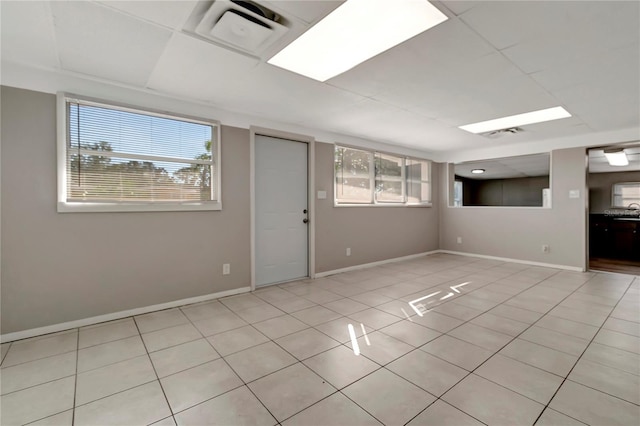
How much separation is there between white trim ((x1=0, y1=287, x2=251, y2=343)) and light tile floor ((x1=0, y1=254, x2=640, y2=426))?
0.08 meters

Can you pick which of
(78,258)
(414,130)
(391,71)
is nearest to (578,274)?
(414,130)

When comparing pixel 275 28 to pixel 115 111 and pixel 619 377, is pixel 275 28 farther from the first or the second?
pixel 619 377

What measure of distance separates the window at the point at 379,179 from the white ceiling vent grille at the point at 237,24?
2.90 meters

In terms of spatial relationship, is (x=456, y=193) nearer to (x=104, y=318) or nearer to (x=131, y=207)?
(x=131, y=207)

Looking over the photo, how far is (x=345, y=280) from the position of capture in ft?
14.5

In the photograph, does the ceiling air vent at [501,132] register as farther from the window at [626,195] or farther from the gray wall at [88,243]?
the window at [626,195]

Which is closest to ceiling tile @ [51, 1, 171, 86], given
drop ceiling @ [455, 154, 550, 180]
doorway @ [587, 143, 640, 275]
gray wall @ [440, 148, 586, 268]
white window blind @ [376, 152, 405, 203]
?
white window blind @ [376, 152, 405, 203]

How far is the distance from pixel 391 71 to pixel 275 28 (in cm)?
113

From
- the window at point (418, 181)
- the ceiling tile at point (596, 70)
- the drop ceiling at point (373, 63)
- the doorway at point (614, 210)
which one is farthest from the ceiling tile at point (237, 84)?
the doorway at point (614, 210)

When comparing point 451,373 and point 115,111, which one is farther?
point 115,111

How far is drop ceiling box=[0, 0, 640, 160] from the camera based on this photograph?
184cm

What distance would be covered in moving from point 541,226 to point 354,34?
17.4 ft

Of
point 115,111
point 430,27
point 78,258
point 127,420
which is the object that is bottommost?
point 127,420

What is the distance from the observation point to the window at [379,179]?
5031 mm
